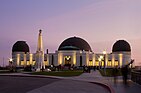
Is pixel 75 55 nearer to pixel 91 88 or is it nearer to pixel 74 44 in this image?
pixel 74 44

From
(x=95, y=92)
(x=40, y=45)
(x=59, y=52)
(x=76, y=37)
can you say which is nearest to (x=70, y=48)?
(x=59, y=52)

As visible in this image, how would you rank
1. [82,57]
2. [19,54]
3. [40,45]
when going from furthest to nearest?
[19,54] → [82,57] → [40,45]

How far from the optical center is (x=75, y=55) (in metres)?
121

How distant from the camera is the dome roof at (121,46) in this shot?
128 meters

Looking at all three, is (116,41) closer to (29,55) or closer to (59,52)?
(59,52)

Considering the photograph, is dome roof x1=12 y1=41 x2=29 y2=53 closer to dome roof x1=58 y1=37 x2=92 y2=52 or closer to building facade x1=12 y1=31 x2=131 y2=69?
building facade x1=12 y1=31 x2=131 y2=69

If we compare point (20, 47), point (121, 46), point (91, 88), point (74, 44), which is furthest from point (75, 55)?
point (91, 88)

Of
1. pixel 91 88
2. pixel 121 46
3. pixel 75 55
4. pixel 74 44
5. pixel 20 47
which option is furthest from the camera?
pixel 20 47

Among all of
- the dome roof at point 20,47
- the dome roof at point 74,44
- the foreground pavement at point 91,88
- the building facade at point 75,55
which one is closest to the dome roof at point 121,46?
the building facade at point 75,55

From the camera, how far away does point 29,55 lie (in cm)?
12875

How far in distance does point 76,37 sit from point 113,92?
121291 millimetres

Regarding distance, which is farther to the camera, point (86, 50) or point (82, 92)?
point (86, 50)

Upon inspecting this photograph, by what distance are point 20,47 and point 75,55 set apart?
28.1m

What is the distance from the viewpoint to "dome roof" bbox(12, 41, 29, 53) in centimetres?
13550
